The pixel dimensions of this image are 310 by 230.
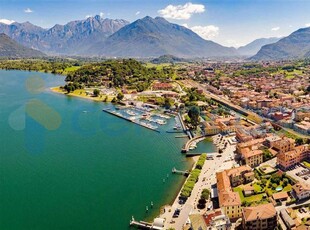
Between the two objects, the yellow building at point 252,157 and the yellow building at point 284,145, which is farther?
the yellow building at point 284,145

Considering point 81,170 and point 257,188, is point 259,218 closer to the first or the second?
point 257,188

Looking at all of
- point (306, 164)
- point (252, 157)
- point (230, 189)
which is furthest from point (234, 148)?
point (230, 189)

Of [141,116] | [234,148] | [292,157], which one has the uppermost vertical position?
[292,157]

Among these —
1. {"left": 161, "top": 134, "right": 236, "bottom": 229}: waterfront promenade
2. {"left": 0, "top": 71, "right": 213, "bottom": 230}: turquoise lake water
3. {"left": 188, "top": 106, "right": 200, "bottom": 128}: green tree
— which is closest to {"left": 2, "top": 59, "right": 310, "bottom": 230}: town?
{"left": 161, "top": 134, "right": 236, "bottom": 229}: waterfront promenade

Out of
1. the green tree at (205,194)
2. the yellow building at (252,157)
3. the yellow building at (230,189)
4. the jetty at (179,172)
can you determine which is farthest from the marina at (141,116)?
the green tree at (205,194)

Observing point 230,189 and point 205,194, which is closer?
point 205,194

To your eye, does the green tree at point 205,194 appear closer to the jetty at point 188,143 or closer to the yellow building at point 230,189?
the yellow building at point 230,189
